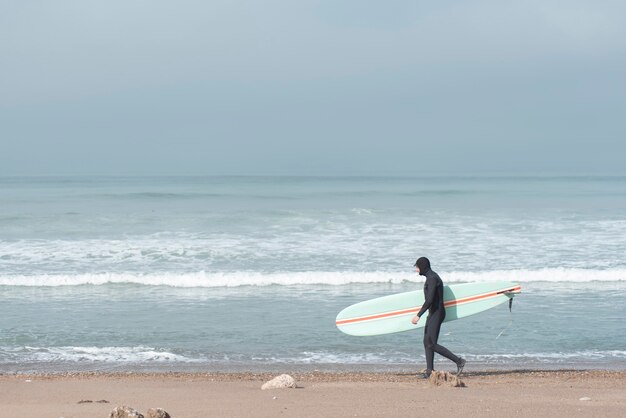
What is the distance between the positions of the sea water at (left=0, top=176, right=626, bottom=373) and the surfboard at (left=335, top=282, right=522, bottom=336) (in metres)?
0.36

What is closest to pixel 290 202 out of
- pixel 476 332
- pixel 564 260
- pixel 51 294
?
pixel 564 260

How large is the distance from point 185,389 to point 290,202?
111 feet

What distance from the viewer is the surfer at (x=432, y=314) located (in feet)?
28.4

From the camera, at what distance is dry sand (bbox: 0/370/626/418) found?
6.62 metres

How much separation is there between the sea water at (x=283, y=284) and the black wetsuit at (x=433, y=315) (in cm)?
79

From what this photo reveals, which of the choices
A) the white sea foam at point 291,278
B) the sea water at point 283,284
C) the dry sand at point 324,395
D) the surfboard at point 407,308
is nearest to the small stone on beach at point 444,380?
the dry sand at point 324,395

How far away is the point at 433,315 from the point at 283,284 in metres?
7.58

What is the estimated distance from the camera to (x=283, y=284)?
16.2 meters

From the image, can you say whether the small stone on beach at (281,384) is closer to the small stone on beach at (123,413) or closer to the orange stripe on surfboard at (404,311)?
the small stone on beach at (123,413)

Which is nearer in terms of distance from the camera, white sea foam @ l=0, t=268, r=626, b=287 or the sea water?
the sea water

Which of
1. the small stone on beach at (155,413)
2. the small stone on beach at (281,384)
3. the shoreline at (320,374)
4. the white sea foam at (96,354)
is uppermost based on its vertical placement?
the small stone on beach at (155,413)

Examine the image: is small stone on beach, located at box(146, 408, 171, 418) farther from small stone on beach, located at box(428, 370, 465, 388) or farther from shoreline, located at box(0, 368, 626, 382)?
small stone on beach, located at box(428, 370, 465, 388)

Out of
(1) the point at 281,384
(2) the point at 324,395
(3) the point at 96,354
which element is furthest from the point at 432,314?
(3) the point at 96,354

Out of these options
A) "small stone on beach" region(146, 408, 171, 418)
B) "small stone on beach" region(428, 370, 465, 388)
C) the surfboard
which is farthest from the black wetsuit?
"small stone on beach" region(146, 408, 171, 418)
